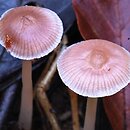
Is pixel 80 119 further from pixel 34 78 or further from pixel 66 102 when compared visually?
pixel 34 78

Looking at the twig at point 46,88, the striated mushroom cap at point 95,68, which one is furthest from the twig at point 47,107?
the striated mushroom cap at point 95,68

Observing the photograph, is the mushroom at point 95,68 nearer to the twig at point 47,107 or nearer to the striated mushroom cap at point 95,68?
the striated mushroom cap at point 95,68

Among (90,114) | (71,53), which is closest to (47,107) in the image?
(90,114)

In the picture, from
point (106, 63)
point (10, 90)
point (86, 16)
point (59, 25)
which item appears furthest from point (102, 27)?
point (10, 90)

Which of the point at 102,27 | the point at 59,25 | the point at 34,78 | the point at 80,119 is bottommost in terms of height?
the point at 80,119

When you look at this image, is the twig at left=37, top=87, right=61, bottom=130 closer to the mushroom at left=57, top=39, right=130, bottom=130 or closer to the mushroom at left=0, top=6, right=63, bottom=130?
the mushroom at left=0, top=6, right=63, bottom=130
